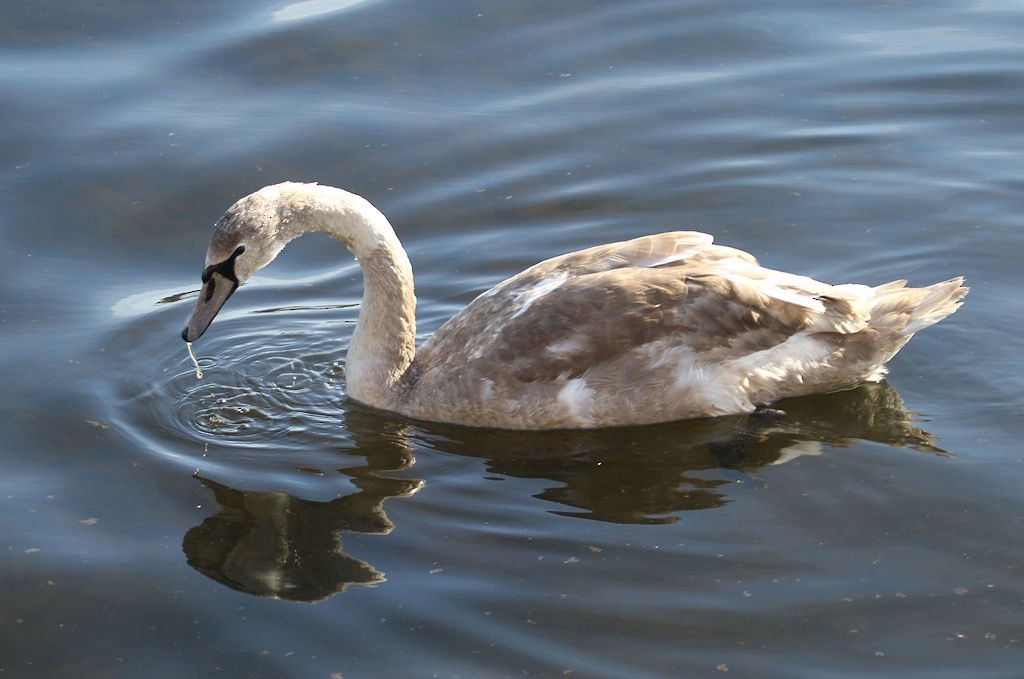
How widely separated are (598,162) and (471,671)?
6.49 m

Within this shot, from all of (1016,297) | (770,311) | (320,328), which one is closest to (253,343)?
(320,328)

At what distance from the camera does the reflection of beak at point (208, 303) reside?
370 inches

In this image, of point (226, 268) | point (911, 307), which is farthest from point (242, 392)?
point (911, 307)

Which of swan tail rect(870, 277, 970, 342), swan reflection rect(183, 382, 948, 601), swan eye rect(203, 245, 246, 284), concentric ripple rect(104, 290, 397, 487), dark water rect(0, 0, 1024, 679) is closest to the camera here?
dark water rect(0, 0, 1024, 679)

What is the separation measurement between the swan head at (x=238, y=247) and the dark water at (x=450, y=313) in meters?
0.70

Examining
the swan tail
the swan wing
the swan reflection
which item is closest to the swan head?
the swan reflection

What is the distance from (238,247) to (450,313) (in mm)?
2175

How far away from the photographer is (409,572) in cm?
787

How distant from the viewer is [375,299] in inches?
389

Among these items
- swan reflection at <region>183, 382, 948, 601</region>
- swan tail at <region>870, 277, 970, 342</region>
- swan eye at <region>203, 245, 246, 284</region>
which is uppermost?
swan eye at <region>203, 245, 246, 284</region>

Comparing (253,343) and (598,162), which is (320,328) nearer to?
(253,343)

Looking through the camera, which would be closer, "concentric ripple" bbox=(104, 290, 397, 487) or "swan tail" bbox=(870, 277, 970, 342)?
"concentric ripple" bbox=(104, 290, 397, 487)

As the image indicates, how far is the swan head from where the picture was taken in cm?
922

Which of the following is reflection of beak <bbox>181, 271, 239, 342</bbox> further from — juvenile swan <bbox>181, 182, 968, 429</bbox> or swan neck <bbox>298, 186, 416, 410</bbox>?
swan neck <bbox>298, 186, 416, 410</bbox>
